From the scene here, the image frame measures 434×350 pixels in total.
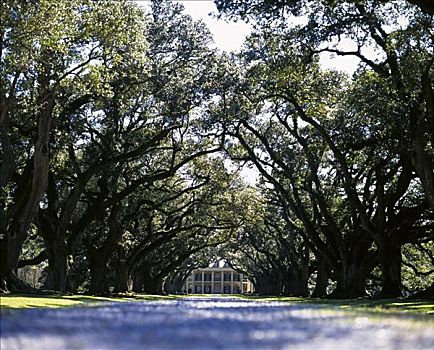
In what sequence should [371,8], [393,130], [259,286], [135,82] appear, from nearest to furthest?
[371,8], [393,130], [135,82], [259,286]

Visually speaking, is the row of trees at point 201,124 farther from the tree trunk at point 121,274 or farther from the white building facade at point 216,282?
the white building facade at point 216,282

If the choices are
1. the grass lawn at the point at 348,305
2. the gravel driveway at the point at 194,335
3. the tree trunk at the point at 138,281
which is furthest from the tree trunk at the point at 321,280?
the gravel driveway at the point at 194,335

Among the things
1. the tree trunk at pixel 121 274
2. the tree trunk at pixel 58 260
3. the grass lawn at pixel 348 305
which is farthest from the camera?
the tree trunk at pixel 121 274

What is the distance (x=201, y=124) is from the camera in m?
32.4

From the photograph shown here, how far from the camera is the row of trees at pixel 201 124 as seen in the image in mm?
20663

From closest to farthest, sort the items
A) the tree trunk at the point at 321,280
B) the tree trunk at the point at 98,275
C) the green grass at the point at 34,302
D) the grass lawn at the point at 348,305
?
the grass lawn at the point at 348,305
the green grass at the point at 34,302
the tree trunk at the point at 98,275
the tree trunk at the point at 321,280

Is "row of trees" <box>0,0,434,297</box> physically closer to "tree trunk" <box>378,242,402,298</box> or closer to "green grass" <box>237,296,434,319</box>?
"tree trunk" <box>378,242,402,298</box>

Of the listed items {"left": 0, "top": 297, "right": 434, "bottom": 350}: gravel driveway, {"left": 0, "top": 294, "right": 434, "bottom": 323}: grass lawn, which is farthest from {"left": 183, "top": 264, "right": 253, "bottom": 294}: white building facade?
{"left": 0, "top": 297, "right": 434, "bottom": 350}: gravel driveway

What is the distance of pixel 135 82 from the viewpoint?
26.6m

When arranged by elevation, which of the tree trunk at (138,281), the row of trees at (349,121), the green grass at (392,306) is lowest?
the green grass at (392,306)

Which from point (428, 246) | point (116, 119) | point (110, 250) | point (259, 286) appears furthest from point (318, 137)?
point (259, 286)

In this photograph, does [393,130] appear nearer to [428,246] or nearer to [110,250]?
[110,250]

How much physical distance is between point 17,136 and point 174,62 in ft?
26.1

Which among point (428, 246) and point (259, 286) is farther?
point (259, 286)
